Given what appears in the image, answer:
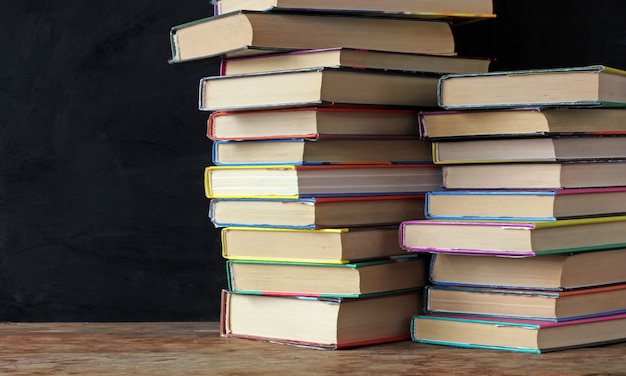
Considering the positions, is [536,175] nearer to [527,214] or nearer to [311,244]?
[527,214]

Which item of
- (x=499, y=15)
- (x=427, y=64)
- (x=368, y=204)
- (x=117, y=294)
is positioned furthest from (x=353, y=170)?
(x=117, y=294)

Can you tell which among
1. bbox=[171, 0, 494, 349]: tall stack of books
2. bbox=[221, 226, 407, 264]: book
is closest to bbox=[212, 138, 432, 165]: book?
bbox=[171, 0, 494, 349]: tall stack of books

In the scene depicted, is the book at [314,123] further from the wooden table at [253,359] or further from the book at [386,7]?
the wooden table at [253,359]

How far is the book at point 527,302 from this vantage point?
164cm

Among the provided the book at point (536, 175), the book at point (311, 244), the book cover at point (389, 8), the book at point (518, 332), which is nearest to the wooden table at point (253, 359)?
the book at point (518, 332)

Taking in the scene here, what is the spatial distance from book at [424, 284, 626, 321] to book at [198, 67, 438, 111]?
293mm

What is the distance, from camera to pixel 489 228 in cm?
162

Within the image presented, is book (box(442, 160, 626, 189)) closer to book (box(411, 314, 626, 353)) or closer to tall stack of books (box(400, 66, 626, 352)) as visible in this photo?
tall stack of books (box(400, 66, 626, 352))

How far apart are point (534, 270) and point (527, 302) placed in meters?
0.05

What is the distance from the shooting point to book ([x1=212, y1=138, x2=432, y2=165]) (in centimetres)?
172

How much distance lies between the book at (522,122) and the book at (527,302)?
0.22 metres

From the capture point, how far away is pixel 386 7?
1.76m

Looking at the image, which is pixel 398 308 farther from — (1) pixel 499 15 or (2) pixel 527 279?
(1) pixel 499 15

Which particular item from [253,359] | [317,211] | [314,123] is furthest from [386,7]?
[253,359]
